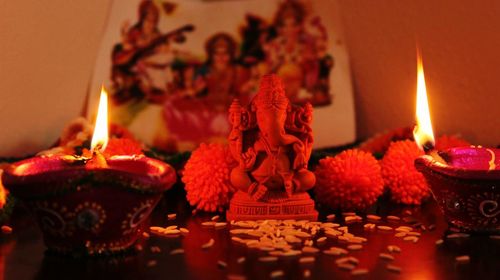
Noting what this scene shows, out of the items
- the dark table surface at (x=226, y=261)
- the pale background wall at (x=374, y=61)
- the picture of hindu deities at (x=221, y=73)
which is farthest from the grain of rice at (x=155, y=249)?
the picture of hindu deities at (x=221, y=73)

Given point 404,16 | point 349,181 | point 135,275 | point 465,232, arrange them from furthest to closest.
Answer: point 404,16, point 349,181, point 465,232, point 135,275

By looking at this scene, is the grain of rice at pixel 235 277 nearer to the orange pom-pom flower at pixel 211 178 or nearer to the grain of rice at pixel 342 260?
the grain of rice at pixel 342 260

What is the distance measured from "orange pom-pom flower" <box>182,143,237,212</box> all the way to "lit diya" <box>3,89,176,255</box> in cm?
20

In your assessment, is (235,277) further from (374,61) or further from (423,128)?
(374,61)

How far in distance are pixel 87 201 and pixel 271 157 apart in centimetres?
29

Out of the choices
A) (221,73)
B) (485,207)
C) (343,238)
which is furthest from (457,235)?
(221,73)

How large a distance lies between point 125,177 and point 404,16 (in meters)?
0.75

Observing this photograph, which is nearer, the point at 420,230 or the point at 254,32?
the point at 420,230

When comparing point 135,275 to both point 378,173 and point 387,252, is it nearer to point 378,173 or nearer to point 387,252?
point 387,252

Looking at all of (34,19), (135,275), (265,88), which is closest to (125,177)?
(135,275)

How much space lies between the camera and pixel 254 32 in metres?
1.51

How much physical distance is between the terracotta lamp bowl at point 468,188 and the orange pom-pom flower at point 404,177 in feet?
0.48

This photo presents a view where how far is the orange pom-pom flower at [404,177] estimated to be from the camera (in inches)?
45.0

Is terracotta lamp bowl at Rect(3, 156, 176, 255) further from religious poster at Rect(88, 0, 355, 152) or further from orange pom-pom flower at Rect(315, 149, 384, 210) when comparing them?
religious poster at Rect(88, 0, 355, 152)
